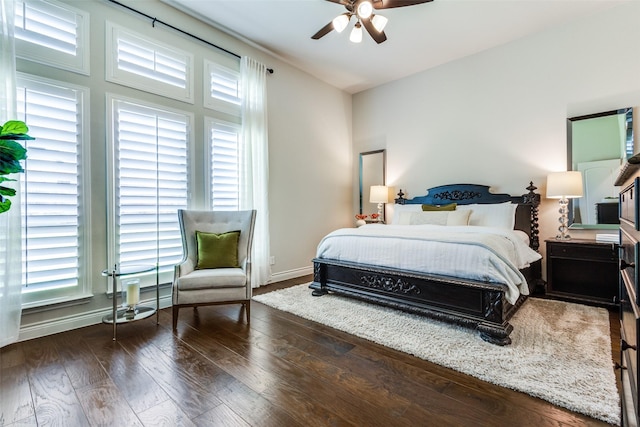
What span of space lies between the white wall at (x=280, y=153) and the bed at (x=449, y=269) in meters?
1.35

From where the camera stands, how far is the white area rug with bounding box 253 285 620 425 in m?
1.73

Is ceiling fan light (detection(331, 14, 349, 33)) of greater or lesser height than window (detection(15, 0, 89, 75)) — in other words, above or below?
above

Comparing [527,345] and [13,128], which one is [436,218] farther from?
[13,128]

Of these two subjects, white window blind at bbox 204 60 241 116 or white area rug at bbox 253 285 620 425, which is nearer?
white area rug at bbox 253 285 620 425

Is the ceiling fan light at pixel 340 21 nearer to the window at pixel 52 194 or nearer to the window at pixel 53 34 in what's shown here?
the window at pixel 53 34

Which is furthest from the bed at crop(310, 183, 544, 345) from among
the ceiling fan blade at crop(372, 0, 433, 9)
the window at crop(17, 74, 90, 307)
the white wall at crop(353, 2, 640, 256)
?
the window at crop(17, 74, 90, 307)

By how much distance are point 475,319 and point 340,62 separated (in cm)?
399

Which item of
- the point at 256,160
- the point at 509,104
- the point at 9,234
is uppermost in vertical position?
the point at 509,104

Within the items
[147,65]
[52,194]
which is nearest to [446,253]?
[52,194]

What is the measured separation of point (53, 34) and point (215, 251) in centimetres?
235

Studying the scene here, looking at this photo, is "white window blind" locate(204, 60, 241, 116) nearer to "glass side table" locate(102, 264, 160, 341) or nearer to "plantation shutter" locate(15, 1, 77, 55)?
"plantation shutter" locate(15, 1, 77, 55)

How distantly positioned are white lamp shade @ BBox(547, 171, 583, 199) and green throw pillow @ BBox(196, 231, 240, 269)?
146 inches

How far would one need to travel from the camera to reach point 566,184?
3451 millimetres

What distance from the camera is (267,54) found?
441cm
